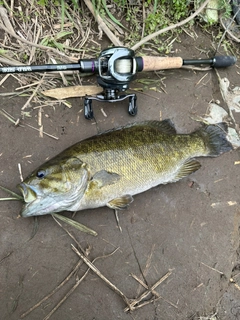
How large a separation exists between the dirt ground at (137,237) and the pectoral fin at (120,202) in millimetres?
211

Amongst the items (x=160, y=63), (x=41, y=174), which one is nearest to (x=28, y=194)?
(x=41, y=174)

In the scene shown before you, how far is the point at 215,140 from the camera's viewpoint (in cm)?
355

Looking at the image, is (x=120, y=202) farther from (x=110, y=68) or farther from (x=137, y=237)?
(x=110, y=68)

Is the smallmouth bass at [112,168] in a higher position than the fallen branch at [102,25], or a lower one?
lower

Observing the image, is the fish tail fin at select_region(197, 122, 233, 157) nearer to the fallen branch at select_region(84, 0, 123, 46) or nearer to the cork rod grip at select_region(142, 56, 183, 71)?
the cork rod grip at select_region(142, 56, 183, 71)

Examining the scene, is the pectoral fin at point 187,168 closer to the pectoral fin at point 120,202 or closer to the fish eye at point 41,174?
the pectoral fin at point 120,202

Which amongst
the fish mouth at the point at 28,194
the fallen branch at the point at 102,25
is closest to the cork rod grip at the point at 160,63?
the fallen branch at the point at 102,25

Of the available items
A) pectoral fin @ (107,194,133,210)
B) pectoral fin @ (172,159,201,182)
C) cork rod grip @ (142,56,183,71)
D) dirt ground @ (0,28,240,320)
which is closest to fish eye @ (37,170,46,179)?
dirt ground @ (0,28,240,320)

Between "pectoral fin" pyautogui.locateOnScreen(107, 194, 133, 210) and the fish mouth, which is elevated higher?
the fish mouth

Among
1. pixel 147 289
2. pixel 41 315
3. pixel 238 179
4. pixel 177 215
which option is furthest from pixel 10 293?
pixel 238 179

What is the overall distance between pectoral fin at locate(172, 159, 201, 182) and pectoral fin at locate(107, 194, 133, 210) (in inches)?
21.2

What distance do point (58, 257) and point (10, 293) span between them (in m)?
0.51

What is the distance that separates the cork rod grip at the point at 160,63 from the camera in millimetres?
3375

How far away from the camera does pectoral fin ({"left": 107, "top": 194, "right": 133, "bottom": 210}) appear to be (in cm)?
313
